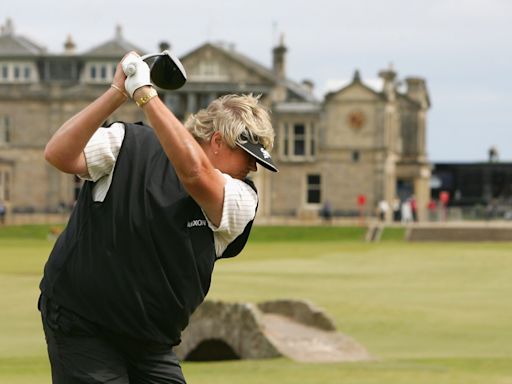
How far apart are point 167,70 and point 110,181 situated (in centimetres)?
58

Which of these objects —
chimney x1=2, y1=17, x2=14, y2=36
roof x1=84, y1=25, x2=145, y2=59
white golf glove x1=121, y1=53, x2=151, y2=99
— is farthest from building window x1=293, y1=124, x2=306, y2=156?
white golf glove x1=121, y1=53, x2=151, y2=99

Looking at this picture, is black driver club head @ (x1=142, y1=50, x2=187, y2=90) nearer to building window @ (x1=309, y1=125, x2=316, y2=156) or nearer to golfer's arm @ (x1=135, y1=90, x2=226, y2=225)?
golfer's arm @ (x1=135, y1=90, x2=226, y2=225)

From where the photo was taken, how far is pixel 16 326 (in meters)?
18.5

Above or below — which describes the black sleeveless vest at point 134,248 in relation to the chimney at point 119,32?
below

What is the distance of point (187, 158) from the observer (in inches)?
211

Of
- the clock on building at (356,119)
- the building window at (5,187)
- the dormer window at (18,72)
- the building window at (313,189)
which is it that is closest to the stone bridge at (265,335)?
the clock on building at (356,119)

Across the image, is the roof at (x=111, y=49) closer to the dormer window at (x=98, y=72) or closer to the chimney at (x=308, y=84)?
the dormer window at (x=98, y=72)

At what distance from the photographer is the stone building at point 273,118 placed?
78.8 meters

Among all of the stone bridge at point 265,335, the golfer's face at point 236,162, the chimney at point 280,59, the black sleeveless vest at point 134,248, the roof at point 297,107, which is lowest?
the stone bridge at point 265,335

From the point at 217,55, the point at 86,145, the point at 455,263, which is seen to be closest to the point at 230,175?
the point at 86,145

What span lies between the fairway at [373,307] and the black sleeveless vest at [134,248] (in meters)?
6.15

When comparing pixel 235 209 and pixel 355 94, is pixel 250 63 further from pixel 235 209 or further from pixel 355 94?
pixel 235 209

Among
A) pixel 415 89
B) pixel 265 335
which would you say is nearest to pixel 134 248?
pixel 265 335

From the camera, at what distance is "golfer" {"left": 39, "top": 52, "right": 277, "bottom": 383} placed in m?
5.59
